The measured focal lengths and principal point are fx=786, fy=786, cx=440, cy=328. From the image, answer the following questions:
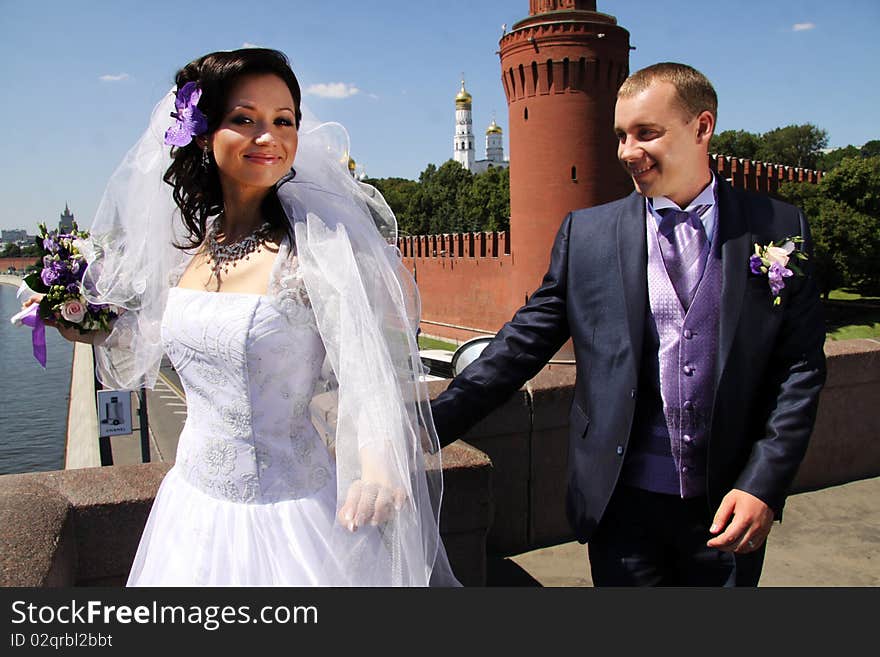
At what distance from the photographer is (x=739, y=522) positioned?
5.36 ft

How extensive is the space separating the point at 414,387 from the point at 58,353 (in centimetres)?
4025

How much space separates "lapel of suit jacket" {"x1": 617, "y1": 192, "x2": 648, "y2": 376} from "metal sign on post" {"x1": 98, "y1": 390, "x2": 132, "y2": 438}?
27.5 ft

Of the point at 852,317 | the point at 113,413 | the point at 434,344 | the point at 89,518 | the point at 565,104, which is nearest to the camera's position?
the point at 89,518

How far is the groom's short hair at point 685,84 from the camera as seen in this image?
5.61 ft

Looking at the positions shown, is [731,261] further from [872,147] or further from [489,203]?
[872,147]

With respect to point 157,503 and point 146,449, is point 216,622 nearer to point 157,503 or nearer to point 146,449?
point 157,503

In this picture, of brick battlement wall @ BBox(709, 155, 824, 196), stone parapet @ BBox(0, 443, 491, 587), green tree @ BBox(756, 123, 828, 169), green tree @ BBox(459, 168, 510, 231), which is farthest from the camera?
green tree @ BBox(756, 123, 828, 169)

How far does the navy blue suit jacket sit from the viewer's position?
1700 millimetres

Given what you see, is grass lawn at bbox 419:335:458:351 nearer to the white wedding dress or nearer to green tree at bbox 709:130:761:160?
green tree at bbox 709:130:761:160

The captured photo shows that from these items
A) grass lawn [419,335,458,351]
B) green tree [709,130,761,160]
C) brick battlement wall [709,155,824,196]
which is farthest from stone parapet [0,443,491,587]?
green tree [709,130,761,160]

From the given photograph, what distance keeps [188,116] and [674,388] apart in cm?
121

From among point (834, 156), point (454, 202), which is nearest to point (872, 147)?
point (834, 156)

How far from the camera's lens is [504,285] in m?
28.8

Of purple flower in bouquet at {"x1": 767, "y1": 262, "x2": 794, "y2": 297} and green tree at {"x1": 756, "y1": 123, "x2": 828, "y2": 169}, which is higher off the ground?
green tree at {"x1": 756, "y1": 123, "x2": 828, "y2": 169}
